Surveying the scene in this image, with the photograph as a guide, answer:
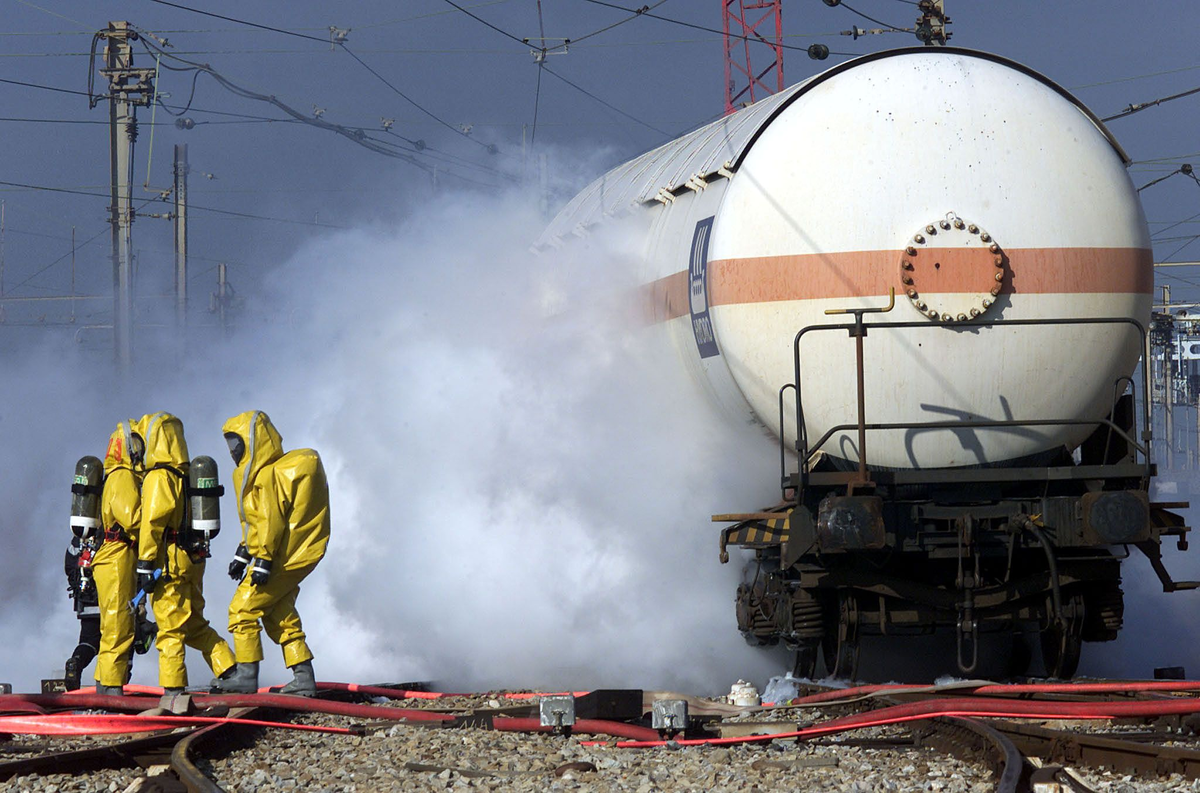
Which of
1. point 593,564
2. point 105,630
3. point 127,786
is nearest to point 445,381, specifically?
point 593,564

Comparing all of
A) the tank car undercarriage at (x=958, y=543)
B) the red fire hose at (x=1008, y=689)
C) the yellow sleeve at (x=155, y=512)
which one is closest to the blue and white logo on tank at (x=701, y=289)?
the tank car undercarriage at (x=958, y=543)

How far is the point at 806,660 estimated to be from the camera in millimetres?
9859

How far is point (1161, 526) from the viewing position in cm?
912

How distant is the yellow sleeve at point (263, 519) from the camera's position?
8.70 metres

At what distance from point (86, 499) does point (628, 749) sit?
13.2ft

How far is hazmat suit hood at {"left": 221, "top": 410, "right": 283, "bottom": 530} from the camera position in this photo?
29.1 ft

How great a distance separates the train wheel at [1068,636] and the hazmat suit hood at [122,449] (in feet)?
18.4

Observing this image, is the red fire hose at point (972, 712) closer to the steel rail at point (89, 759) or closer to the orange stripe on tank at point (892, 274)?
the steel rail at point (89, 759)

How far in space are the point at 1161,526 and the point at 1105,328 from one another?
123 cm

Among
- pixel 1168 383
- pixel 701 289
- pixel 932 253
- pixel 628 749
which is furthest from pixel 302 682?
pixel 1168 383

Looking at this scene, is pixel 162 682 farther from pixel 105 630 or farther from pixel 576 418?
pixel 576 418

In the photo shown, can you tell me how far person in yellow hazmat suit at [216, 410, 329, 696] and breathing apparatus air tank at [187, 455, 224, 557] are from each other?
0.14 meters

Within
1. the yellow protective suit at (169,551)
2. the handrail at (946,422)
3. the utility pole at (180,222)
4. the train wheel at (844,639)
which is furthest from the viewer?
the utility pole at (180,222)

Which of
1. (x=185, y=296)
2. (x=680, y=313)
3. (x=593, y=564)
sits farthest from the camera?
(x=185, y=296)
